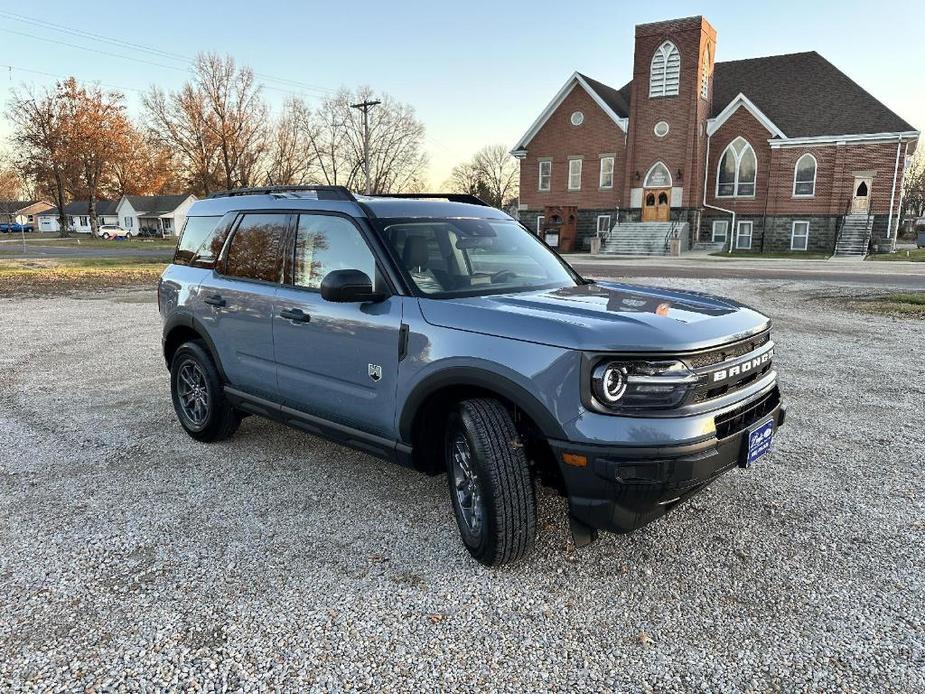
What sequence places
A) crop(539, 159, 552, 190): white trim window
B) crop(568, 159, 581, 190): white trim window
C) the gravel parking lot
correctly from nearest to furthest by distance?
the gravel parking lot → crop(568, 159, 581, 190): white trim window → crop(539, 159, 552, 190): white trim window

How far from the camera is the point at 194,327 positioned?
4922 millimetres

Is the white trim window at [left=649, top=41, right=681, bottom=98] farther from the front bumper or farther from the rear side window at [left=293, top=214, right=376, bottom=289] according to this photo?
the front bumper

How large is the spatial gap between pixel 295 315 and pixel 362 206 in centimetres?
79

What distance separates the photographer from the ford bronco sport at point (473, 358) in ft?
9.07

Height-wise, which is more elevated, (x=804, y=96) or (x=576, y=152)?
(x=804, y=96)

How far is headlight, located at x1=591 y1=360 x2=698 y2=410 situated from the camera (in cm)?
275

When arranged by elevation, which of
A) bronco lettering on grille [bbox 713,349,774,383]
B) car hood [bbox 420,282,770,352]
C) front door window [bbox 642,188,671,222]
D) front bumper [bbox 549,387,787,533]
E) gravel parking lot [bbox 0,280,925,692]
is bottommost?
gravel parking lot [bbox 0,280,925,692]

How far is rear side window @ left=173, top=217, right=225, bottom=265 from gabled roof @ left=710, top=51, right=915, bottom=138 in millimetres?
36664

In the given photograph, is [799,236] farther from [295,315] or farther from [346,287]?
[346,287]

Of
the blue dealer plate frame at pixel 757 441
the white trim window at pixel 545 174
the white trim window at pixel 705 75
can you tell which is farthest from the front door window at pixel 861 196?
the blue dealer plate frame at pixel 757 441

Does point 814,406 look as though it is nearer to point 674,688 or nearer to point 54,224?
point 674,688

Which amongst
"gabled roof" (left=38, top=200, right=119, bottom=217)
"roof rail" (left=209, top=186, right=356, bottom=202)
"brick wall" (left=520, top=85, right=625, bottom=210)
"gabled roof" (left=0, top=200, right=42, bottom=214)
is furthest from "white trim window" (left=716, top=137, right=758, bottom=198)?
"gabled roof" (left=0, top=200, right=42, bottom=214)

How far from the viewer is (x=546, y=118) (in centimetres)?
4031

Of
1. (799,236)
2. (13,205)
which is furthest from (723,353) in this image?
(13,205)
